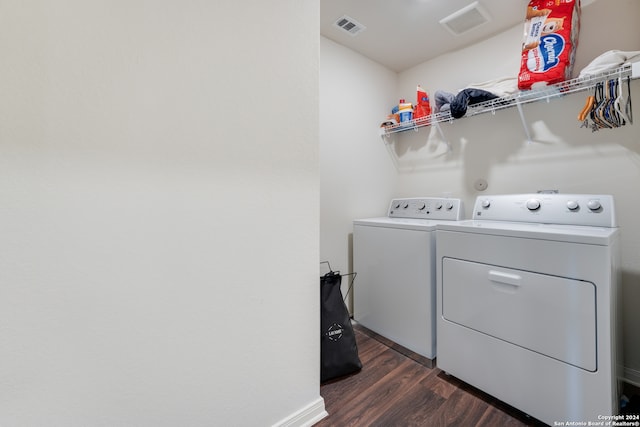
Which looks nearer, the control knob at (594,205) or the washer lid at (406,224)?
the control knob at (594,205)

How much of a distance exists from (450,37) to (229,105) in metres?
1.89

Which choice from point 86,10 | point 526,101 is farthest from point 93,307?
point 526,101

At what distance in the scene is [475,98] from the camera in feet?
5.73

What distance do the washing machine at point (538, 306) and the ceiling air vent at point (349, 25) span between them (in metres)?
1.51

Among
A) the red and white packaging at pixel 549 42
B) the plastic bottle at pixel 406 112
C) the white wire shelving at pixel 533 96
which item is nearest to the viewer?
the white wire shelving at pixel 533 96

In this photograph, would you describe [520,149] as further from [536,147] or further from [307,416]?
[307,416]

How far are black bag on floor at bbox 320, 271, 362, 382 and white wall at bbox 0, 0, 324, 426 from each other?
0.31 meters

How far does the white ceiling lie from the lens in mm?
1671

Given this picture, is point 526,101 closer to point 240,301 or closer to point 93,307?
point 240,301

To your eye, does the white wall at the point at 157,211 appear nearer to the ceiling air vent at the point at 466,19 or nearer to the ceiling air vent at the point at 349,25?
the ceiling air vent at the point at 349,25

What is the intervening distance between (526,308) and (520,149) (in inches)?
45.3

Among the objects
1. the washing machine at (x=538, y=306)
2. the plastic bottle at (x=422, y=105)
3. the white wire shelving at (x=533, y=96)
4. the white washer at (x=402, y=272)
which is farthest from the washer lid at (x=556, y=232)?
the plastic bottle at (x=422, y=105)

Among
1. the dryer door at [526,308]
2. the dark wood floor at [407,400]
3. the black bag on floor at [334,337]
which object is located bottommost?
the dark wood floor at [407,400]

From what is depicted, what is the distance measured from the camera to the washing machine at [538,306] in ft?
3.47
